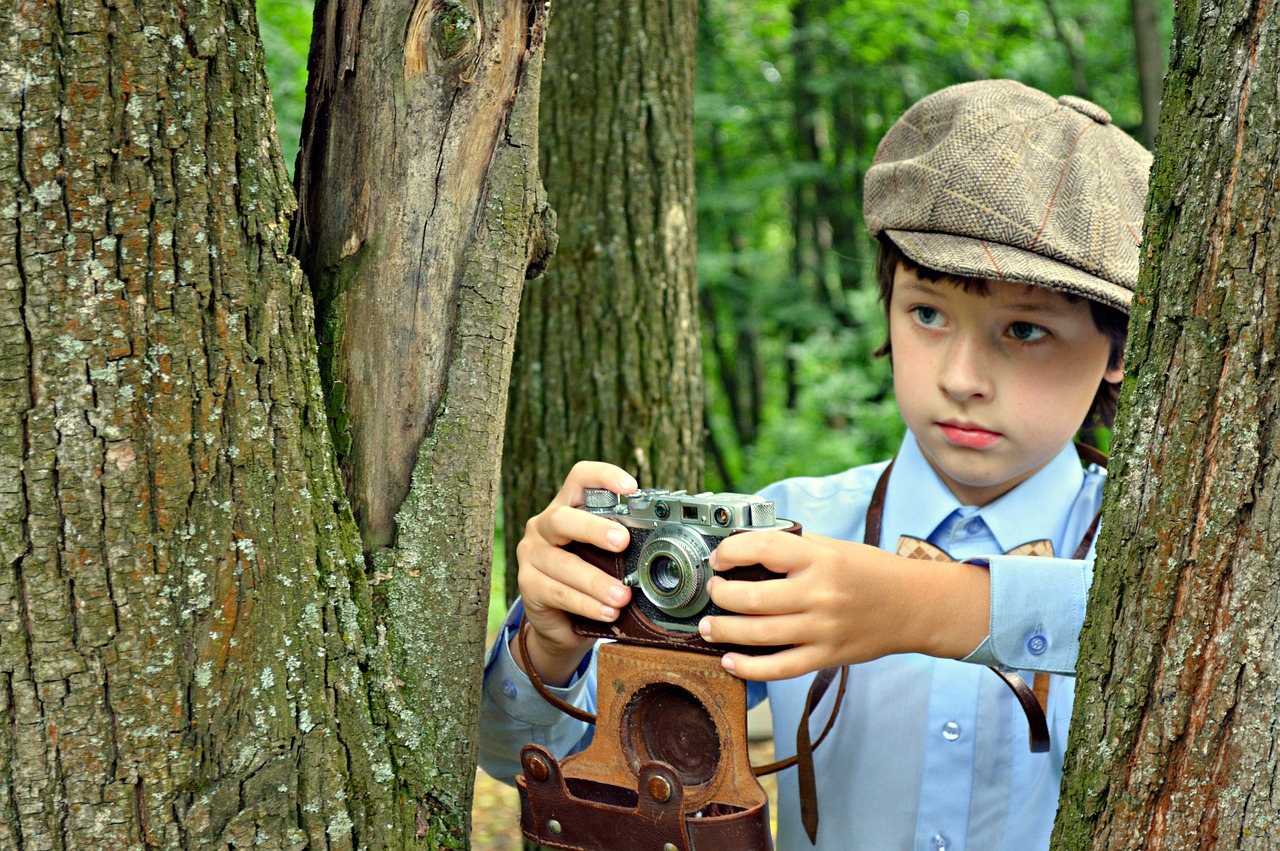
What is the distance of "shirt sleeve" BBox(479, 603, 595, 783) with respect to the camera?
1.88 m

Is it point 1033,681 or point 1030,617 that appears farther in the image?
point 1033,681

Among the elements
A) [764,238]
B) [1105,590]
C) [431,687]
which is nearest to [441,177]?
[431,687]

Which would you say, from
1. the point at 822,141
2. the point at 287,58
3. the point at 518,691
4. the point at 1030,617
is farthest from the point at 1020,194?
the point at 822,141

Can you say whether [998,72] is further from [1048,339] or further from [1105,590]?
[1105,590]

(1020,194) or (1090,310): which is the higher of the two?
(1020,194)

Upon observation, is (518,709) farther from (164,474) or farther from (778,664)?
(164,474)

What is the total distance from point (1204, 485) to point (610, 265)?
239 centimetres

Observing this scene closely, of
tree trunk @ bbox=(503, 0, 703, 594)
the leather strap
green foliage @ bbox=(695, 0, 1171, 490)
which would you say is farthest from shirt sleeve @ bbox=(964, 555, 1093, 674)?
green foliage @ bbox=(695, 0, 1171, 490)

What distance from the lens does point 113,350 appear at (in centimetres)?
116

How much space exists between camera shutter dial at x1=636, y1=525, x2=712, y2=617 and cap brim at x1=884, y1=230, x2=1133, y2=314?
68 cm

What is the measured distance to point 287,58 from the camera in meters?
7.54

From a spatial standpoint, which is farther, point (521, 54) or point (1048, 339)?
point (1048, 339)

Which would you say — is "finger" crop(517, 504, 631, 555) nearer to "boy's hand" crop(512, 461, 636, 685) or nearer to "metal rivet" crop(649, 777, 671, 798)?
"boy's hand" crop(512, 461, 636, 685)

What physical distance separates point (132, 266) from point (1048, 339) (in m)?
1.45
